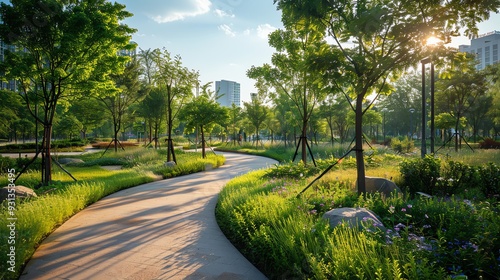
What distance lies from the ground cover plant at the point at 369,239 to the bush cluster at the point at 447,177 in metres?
0.13

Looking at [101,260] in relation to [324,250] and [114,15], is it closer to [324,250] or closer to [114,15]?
[324,250]

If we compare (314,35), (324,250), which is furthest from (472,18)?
(324,250)

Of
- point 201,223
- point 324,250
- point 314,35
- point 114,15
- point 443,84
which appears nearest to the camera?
point 324,250

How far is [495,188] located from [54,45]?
13891 mm

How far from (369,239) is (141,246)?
382 cm

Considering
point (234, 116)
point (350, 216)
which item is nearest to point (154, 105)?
point (234, 116)

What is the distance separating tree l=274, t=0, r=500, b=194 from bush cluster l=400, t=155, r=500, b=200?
93.6 inches

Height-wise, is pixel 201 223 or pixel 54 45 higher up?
pixel 54 45

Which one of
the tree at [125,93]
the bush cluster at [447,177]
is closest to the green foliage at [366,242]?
the bush cluster at [447,177]

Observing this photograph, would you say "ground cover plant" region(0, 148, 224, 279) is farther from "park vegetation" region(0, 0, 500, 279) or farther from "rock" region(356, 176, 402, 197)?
"rock" region(356, 176, 402, 197)

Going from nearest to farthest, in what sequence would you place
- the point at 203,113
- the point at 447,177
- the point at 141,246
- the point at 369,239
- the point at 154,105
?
the point at 369,239, the point at 141,246, the point at 447,177, the point at 203,113, the point at 154,105

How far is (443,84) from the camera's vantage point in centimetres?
2108

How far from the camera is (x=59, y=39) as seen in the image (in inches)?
387

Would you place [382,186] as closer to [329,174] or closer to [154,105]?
[329,174]
